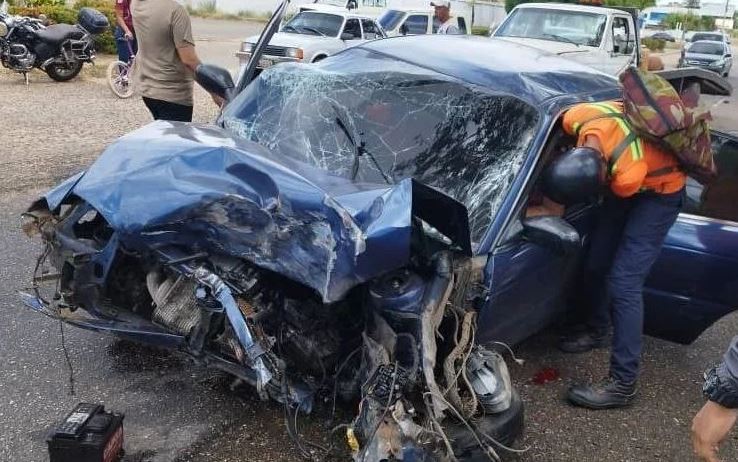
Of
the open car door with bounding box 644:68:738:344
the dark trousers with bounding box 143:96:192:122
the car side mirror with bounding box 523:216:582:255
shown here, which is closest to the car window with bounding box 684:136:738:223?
the open car door with bounding box 644:68:738:344

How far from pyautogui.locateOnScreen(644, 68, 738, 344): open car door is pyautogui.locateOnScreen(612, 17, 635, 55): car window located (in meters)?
7.71

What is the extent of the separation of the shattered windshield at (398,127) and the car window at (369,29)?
1039cm

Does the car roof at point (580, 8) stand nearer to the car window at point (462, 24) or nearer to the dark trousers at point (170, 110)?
the car window at point (462, 24)

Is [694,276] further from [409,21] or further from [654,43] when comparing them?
[654,43]

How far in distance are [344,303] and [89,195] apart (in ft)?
3.47

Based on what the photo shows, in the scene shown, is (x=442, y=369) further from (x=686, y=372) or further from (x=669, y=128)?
(x=686, y=372)

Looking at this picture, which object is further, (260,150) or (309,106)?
(309,106)

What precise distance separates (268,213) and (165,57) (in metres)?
3.06

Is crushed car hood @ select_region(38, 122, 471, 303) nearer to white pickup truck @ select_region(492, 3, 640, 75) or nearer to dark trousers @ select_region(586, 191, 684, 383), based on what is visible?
dark trousers @ select_region(586, 191, 684, 383)

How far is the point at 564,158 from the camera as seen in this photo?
2846 mm

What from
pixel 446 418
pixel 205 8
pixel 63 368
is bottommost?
pixel 205 8

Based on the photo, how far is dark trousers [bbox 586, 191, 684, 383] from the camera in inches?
129

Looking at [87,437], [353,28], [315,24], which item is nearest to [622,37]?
[353,28]

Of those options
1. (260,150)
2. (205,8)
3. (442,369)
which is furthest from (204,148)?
(205,8)
